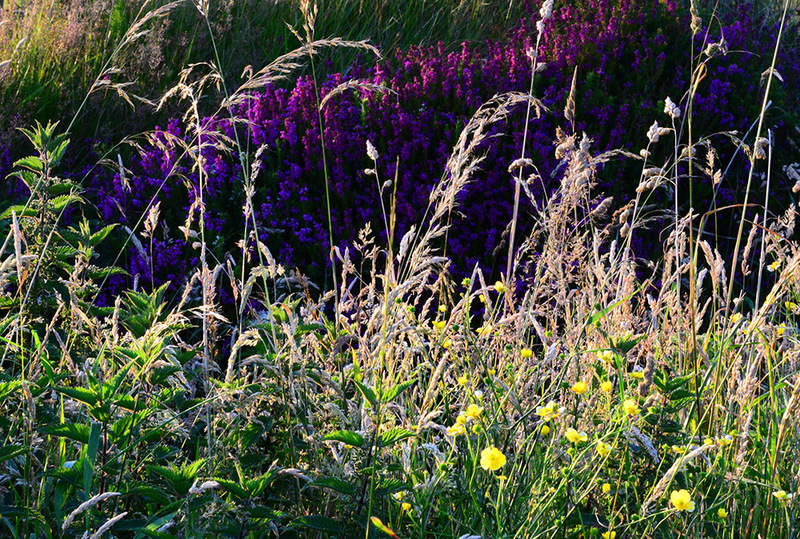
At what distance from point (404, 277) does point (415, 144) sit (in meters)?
1.19

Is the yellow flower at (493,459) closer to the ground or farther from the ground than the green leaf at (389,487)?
farther from the ground

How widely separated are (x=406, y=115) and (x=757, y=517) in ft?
7.41

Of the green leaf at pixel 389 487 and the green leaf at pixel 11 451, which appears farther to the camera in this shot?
the green leaf at pixel 389 487

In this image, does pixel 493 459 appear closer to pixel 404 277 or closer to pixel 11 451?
pixel 11 451

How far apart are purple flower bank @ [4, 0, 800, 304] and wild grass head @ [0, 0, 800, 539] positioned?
0.06 ft

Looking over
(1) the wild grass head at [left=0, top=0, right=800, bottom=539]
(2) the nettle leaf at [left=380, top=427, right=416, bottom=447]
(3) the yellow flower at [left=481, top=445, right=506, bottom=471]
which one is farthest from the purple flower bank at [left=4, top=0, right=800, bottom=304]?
(3) the yellow flower at [left=481, top=445, right=506, bottom=471]

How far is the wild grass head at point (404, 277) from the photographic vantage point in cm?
154

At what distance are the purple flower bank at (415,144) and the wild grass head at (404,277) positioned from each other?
17 millimetres

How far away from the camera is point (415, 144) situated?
3438 mm

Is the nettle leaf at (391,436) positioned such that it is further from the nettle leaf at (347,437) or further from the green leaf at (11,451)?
the green leaf at (11,451)

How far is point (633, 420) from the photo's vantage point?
62.2 inches

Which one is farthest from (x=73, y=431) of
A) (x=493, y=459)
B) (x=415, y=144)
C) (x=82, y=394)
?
(x=415, y=144)

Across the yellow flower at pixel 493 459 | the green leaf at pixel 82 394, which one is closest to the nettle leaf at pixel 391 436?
the yellow flower at pixel 493 459

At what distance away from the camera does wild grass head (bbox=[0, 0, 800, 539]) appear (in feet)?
5.05
